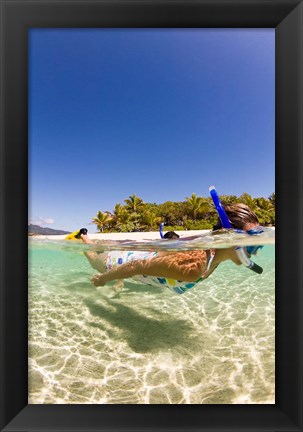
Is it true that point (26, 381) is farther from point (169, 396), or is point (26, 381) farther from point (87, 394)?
point (169, 396)

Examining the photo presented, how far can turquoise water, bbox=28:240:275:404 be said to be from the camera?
213 centimetres

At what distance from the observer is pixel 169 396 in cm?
239

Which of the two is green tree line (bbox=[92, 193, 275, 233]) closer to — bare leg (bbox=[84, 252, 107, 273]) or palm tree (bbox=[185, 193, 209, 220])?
palm tree (bbox=[185, 193, 209, 220])

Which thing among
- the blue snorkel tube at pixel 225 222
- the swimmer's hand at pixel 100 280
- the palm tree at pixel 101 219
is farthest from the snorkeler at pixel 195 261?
the palm tree at pixel 101 219

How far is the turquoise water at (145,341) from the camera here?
2129 mm

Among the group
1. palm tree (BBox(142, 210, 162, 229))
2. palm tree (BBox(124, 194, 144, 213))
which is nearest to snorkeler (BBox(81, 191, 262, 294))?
palm tree (BBox(142, 210, 162, 229))

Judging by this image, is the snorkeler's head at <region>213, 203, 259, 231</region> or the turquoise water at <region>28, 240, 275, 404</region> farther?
the snorkeler's head at <region>213, 203, 259, 231</region>

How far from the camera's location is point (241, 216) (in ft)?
8.93

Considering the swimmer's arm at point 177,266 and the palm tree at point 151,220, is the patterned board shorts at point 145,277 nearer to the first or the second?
the swimmer's arm at point 177,266

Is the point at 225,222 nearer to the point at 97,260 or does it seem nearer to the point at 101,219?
the point at 97,260

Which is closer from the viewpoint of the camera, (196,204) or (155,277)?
(155,277)

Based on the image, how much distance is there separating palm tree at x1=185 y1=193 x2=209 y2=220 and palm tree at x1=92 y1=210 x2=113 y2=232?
8.92 m

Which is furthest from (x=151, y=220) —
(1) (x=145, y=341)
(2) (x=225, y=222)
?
(2) (x=225, y=222)

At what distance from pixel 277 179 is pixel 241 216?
1568 millimetres
